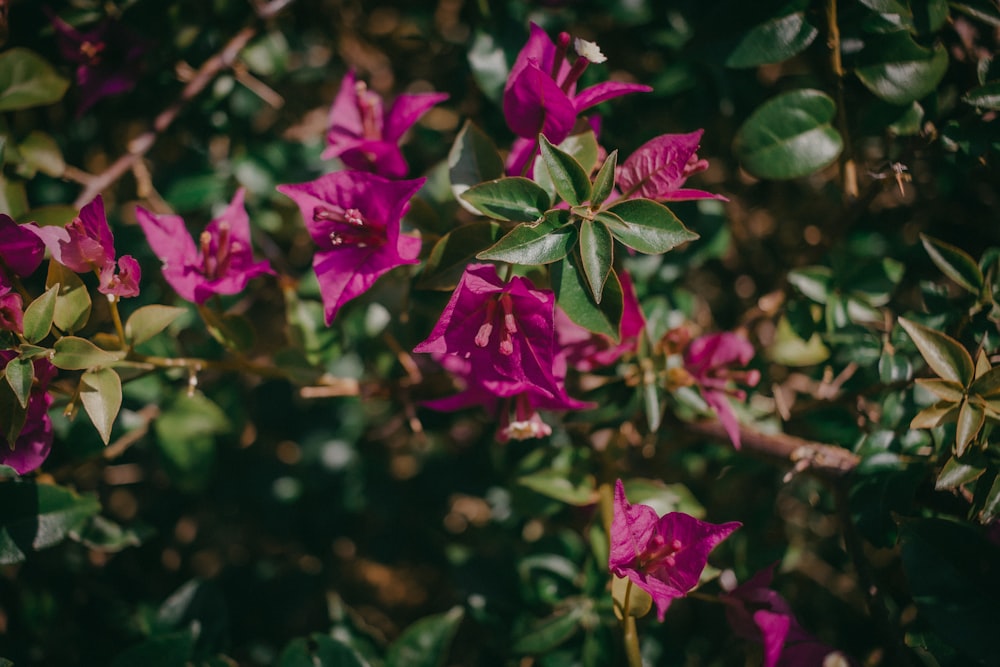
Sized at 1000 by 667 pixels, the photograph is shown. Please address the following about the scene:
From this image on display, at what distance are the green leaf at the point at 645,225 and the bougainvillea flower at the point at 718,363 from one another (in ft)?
0.88

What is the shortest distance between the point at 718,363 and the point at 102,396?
72cm

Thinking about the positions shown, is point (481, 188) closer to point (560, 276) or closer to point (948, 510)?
point (560, 276)

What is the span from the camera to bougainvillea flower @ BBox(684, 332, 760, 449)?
33.0 inches

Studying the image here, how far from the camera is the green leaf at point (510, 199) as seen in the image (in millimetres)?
634

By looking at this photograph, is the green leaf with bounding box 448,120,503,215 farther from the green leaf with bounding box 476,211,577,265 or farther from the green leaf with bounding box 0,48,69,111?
the green leaf with bounding box 0,48,69,111

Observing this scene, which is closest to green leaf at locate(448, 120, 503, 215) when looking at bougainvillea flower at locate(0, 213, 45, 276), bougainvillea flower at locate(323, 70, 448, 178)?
bougainvillea flower at locate(323, 70, 448, 178)

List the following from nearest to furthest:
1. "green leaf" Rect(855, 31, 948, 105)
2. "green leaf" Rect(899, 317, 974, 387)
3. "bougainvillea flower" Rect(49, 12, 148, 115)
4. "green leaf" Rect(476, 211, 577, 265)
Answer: "green leaf" Rect(476, 211, 577, 265), "green leaf" Rect(899, 317, 974, 387), "green leaf" Rect(855, 31, 948, 105), "bougainvillea flower" Rect(49, 12, 148, 115)

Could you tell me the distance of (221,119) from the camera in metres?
1.08

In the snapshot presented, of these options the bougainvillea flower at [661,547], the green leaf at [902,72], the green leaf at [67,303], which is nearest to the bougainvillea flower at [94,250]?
the green leaf at [67,303]

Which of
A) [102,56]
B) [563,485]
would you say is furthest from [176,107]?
[563,485]

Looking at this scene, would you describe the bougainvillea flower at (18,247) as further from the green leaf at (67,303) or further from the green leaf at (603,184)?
the green leaf at (603,184)

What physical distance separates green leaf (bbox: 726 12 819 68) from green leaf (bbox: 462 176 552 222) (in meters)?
0.38

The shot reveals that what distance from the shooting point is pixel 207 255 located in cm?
76

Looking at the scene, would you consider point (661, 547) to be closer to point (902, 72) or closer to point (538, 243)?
point (538, 243)
